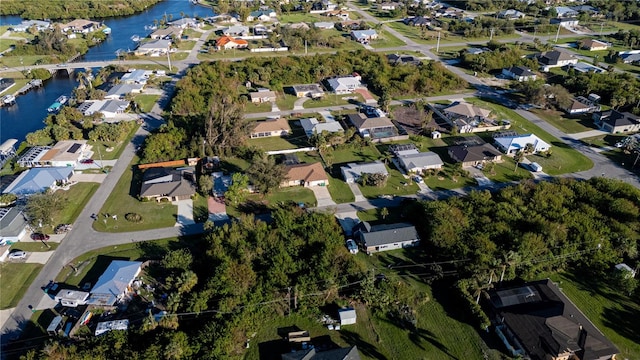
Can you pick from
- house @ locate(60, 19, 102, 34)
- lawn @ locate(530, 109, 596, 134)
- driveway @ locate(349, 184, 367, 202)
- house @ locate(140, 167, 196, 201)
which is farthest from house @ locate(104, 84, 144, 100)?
lawn @ locate(530, 109, 596, 134)

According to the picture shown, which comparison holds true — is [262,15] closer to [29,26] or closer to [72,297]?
[29,26]

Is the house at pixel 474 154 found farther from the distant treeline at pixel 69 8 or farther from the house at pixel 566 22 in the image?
the distant treeline at pixel 69 8

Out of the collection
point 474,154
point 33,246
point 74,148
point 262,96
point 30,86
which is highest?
point 30,86

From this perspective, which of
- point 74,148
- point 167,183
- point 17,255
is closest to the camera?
point 17,255

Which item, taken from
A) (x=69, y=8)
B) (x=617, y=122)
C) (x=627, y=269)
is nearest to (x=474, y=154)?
(x=627, y=269)

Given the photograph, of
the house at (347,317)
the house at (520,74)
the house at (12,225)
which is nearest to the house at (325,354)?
the house at (347,317)

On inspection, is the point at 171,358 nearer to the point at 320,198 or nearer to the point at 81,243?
the point at 81,243

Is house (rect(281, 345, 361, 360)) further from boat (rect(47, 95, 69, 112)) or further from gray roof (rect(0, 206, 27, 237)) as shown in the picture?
boat (rect(47, 95, 69, 112))

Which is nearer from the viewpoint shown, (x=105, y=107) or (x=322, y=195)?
(x=322, y=195)
